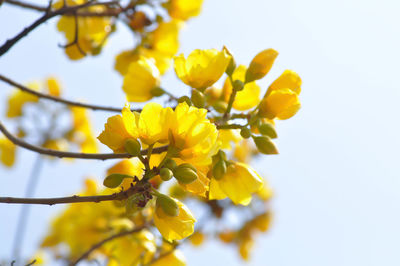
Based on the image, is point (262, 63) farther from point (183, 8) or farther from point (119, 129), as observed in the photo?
point (183, 8)

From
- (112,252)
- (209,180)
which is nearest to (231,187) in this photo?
(209,180)

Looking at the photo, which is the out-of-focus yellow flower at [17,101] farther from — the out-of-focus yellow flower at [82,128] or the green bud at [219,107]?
the green bud at [219,107]

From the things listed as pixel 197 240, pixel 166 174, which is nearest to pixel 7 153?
pixel 197 240

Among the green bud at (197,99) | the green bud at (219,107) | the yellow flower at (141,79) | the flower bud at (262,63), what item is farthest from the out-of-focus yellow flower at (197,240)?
the green bud at (197,99)

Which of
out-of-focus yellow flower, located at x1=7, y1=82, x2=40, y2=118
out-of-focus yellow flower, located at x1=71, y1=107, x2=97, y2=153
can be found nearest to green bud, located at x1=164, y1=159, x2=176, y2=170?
out-of-focus yellow flower, located at x1=71, y1=107, x2=97, y2=153

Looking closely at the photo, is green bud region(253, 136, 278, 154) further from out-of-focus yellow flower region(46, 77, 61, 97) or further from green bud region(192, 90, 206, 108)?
out-of-focus yellow flower region(46, 77, 61, 97)

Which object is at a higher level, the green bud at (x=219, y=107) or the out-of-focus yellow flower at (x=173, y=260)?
the green bud at (x=219, y=107)
